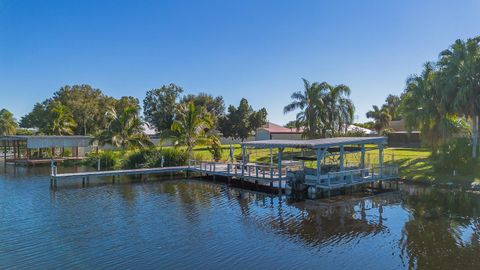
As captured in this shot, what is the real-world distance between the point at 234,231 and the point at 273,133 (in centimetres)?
4921

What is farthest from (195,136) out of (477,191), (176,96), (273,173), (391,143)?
(176,96)

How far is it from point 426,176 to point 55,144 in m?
36.8

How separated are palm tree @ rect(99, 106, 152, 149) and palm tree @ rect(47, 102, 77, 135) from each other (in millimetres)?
16299

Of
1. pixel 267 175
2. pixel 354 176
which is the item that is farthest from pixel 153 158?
pixel 354 176

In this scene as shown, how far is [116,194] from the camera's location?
24094mm

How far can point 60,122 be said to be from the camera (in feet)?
172

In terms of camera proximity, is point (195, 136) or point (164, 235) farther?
point (195, 136)

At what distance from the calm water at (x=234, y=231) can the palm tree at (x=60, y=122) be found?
28.1 meters

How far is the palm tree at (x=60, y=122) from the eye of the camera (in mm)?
50531

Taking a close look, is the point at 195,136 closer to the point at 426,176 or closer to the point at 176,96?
the point at 426,176

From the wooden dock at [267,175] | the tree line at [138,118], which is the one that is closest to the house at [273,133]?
the tree line at [138,118]

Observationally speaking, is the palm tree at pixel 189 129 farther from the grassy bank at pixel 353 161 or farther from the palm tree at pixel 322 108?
the palm tree at pixel 322 108

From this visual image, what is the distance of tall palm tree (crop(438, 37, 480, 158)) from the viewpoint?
1099 inches

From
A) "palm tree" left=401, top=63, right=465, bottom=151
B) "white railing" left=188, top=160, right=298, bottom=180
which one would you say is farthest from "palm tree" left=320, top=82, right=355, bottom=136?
"white railing" left=188, top=160, right=298, bottom=180
